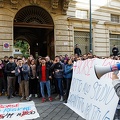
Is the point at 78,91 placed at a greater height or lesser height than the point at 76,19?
lesser

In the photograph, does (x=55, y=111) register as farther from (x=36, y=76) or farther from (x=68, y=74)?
(x=36, y=76)

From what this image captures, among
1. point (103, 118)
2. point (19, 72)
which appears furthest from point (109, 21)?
point (103, 118)

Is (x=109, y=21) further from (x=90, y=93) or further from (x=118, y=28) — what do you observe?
(x=90, y=93)

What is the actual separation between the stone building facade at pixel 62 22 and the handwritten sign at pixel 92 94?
7.81 meters

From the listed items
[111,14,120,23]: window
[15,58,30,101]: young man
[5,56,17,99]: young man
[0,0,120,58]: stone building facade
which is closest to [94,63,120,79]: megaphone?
[15,58,30,101]: young man

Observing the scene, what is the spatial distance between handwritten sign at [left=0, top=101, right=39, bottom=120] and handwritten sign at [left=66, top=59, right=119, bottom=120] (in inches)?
53.0

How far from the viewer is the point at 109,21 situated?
56.4ft

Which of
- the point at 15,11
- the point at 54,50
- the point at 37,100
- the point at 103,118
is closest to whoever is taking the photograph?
the point at 103,118

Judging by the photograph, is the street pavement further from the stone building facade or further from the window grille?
the window grille

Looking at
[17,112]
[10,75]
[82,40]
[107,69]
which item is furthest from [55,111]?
[82,40]

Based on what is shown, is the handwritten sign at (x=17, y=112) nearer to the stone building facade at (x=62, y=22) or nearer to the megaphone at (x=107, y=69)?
the megaphone at (x=107, y=69)

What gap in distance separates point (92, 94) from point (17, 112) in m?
1.91

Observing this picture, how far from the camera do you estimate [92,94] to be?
489cm

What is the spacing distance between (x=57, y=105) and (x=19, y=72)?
2256mm
